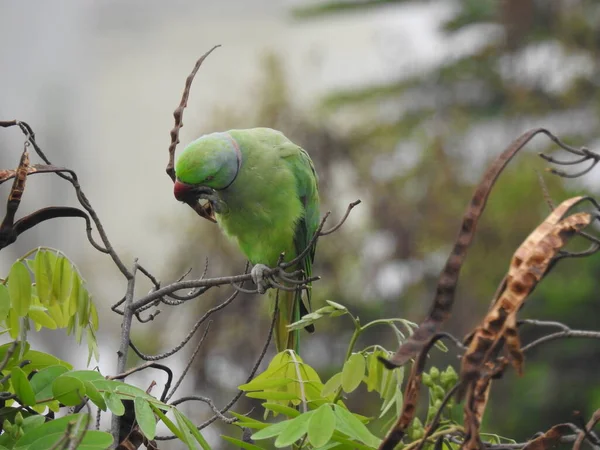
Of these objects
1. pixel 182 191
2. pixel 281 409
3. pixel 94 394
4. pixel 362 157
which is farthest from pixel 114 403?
pixel 362 157

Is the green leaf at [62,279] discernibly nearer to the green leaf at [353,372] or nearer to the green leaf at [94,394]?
the green leaf at [94,394]

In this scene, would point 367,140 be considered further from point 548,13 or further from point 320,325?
point 548,13

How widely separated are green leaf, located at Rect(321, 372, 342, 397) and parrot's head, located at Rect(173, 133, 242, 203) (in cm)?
118

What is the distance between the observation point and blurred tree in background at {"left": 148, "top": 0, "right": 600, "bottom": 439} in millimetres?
7277

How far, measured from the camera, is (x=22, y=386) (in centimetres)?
111

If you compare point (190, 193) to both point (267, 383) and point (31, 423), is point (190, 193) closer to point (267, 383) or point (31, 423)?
point (267, 383)

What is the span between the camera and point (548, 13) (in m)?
11.5

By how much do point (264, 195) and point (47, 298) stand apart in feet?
5.06

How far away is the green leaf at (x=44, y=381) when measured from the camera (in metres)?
1.16

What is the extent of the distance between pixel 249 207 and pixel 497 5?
33.2ft

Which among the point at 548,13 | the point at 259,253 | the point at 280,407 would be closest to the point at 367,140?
the point at 548,13

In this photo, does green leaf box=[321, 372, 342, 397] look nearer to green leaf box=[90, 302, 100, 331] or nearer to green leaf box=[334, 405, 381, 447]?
green leaf box=[334, 405, 381, 447]

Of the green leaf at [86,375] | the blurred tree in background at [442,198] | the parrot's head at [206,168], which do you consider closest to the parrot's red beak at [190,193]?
the parrot's head at [206,168]

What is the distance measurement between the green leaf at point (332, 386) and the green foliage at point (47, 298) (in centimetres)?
35
